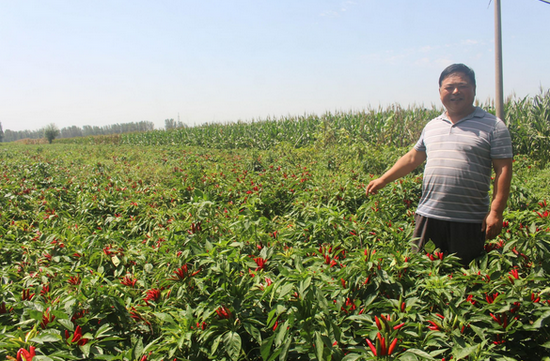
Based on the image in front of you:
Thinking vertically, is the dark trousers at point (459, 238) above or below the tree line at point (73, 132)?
below

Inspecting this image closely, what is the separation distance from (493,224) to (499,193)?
21 centimetres

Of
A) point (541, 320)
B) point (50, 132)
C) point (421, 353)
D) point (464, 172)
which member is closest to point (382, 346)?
point (421, 353)

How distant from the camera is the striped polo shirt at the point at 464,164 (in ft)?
6.81

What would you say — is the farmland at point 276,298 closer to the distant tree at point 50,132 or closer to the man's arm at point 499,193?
the man's arm at point 499,193

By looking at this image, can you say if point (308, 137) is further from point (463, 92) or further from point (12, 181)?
point (463, 92)

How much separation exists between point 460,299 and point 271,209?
8.92 ft

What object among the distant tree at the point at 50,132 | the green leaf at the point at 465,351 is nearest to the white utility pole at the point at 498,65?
the green leaf at the point at 465,351

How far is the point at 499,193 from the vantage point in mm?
2012

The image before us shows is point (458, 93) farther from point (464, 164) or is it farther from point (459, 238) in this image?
point (459, 238)

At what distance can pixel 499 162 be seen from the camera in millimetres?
2041

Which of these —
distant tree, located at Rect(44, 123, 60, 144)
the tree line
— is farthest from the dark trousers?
the tree line

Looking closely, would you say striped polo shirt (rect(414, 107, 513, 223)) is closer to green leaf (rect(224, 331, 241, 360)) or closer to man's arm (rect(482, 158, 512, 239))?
man's arm (rect(482, 158, 512, 239))

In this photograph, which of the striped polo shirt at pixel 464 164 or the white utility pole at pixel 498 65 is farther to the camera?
the white utility pole at pixel 498 65

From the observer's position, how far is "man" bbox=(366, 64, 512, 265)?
6.72 ft
